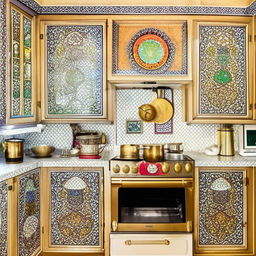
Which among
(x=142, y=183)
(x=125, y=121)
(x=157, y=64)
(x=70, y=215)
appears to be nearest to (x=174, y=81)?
(x=157, y=64)

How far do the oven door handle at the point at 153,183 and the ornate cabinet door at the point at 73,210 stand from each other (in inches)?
7.7

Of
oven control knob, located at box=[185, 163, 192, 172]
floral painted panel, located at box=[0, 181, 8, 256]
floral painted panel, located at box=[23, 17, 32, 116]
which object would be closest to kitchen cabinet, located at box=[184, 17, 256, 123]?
oven control knob, located at box=[185, 163, 192, 172]

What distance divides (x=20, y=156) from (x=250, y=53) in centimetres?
231

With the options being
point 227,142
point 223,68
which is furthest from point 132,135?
point 223,68

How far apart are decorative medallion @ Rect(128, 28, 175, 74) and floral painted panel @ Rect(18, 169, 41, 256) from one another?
4.49 feet

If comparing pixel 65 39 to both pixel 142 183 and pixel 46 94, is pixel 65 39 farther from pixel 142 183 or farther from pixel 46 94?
pixel 142 183

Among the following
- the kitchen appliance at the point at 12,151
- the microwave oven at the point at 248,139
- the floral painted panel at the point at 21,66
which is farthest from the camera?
the microwave oven at the point at 248,139

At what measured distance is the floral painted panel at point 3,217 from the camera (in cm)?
256

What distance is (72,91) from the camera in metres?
3.46

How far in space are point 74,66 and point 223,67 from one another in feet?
4.61

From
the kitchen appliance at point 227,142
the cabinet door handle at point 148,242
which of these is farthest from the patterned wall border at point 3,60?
the kitchen appliance at point 227,142

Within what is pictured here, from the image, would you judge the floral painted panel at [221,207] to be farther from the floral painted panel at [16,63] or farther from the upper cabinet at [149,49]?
the floral painted panel at [16,63]

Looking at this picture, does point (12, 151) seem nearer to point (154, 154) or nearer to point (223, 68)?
point (154, 154)

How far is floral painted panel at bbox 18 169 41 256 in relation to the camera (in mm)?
2871
